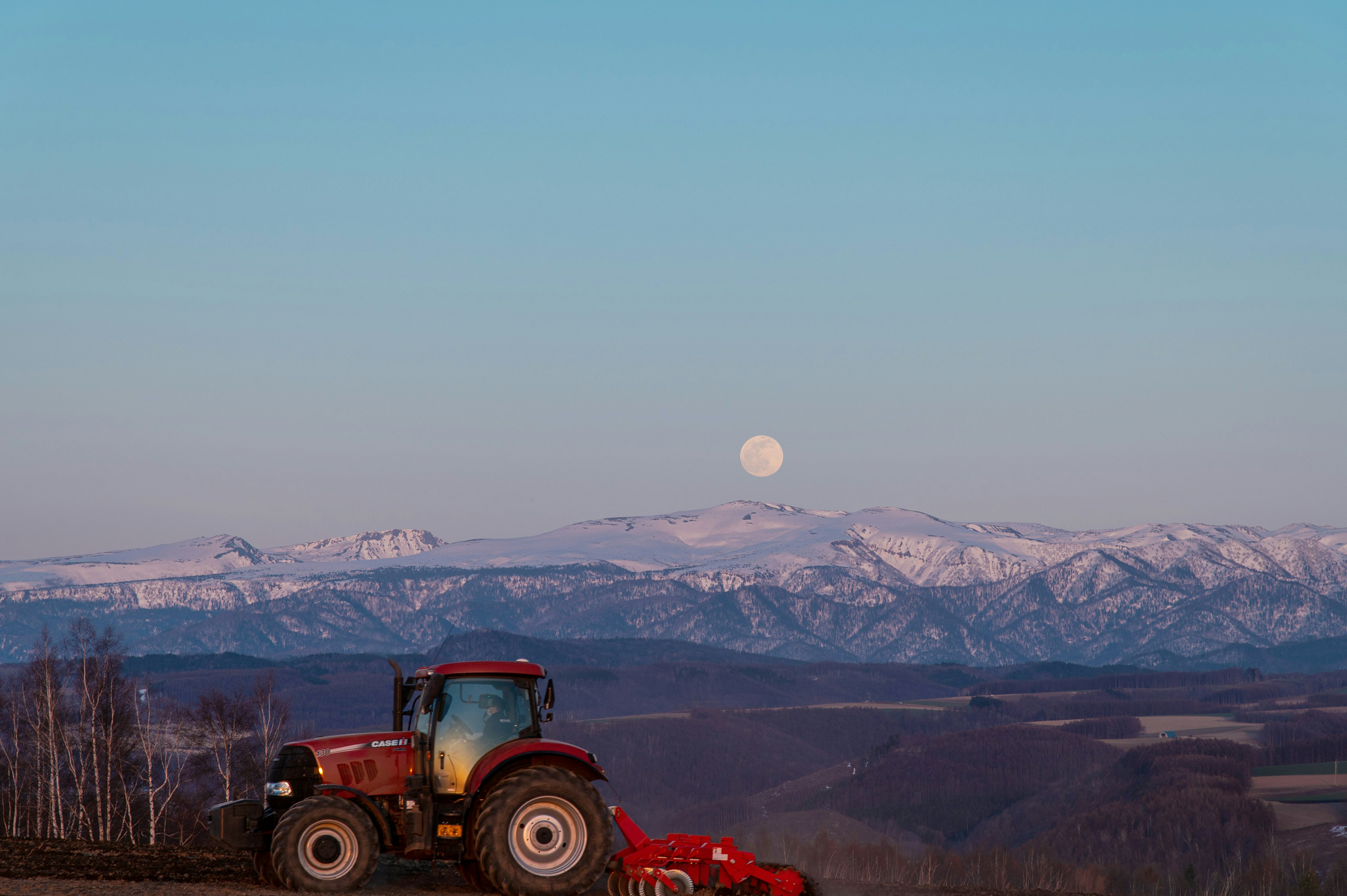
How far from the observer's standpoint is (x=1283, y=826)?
18038 centimetres

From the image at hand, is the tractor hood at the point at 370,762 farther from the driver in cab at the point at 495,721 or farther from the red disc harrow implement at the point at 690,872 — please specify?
the red disc harrow implement at the point at 690,872

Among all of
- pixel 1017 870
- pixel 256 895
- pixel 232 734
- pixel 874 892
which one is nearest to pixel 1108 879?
pixel 1017 870

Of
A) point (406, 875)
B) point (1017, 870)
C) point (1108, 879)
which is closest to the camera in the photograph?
point (406, 875)

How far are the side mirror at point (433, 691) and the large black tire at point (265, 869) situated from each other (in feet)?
12.1

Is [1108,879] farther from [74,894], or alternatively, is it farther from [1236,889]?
[74,894]

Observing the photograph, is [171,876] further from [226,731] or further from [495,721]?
[226,731]

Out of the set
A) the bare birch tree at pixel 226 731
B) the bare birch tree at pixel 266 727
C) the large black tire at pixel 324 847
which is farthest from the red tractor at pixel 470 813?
the bare birch tree at pixel 266 727

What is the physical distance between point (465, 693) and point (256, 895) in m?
4.32

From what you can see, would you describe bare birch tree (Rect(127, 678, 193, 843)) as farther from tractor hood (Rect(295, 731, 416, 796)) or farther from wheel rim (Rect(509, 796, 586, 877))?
wheel rim (Rect(509, 796, 586, 877))

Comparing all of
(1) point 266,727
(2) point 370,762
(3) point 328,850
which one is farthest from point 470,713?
(1) point 266,727

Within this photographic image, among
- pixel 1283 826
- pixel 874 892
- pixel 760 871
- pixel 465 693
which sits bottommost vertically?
pixel 1283 826

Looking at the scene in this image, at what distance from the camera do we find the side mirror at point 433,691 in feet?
63.0

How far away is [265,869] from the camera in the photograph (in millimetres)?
20109

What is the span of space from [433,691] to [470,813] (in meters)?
1.94
